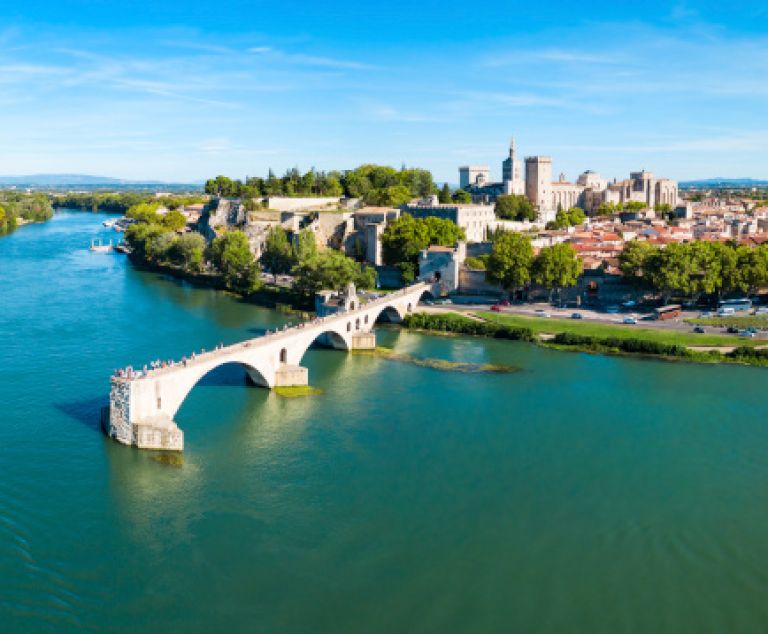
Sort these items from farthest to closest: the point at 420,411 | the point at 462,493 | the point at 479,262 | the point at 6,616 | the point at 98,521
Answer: the point at 479,262 → the point at 420,411 → the point at 462,493 → the point at 98,521 → the point at 6,616

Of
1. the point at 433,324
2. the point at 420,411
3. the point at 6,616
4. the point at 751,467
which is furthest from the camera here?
the point at 433,324

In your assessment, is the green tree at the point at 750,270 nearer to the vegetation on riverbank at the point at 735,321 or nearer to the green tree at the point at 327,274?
the vegetation on riverbank at the point at 735,321

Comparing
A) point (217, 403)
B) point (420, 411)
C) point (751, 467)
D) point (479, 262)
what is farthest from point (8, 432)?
point (479, 262)

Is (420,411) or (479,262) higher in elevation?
(479,262)

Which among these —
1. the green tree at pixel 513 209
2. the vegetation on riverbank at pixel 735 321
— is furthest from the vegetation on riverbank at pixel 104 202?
the vegetation on riverbank at pixel 735 321

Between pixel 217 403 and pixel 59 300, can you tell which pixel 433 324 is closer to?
pixel 217 403

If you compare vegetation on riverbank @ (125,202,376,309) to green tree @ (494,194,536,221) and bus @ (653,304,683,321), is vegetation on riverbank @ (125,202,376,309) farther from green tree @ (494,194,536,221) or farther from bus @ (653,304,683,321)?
green tree @ (494,194,536,221)

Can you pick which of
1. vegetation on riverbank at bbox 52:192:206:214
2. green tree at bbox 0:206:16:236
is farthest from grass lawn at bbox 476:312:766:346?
vegetation on riverbank at bbox 52:192:206:214

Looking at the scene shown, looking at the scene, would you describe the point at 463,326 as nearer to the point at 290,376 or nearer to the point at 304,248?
the point at 290,376
